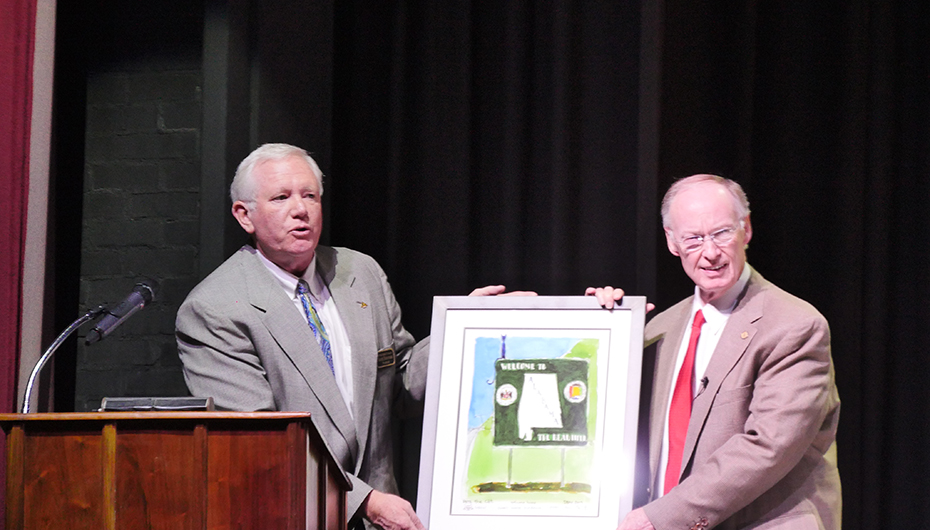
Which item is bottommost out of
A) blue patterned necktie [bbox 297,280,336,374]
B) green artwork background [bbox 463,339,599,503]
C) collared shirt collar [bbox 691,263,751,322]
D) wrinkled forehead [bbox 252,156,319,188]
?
green artwork background [bbox 463,339,599,503]

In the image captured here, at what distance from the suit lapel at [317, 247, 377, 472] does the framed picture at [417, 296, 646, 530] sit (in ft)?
0.77

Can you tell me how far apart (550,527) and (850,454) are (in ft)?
4.88

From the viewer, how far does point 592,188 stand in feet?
12.2

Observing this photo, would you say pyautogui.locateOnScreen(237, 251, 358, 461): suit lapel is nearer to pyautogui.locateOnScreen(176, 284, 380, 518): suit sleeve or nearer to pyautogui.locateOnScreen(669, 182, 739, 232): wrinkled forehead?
pyautogui.locateOnScreen(176, 284, 380, 518): suit sleeve

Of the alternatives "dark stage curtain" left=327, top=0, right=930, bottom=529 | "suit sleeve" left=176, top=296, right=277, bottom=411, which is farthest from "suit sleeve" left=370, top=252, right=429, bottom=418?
"dark stage curtain" left=327, top=0, right=930, bottom=529

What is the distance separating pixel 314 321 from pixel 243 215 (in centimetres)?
41

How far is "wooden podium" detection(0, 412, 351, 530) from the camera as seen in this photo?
182 cm

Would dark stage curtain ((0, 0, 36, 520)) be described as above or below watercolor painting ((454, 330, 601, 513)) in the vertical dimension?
above

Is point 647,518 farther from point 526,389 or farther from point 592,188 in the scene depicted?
point 592,188

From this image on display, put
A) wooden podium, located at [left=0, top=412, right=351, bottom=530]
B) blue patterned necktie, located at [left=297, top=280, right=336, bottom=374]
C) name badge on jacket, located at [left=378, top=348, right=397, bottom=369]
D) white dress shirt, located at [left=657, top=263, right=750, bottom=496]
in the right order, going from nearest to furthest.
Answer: wooden podium, located at [left=0, top=412, right=351, bottom=530] → white dress shirt, located at [left=657, top=263, right=750, bottom=496] → blue patterned necktie, located at [left=297, top=280, right=336, bottom=374] → name badge on jacket, located at [left=378, top=348, right=397, bottom=369]

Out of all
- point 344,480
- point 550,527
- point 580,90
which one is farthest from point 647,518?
point 580,90

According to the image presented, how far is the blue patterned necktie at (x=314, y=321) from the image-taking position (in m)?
2.83

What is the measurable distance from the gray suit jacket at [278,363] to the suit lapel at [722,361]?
3.08 feet

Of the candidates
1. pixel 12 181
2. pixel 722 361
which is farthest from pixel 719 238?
pixel 12 181
